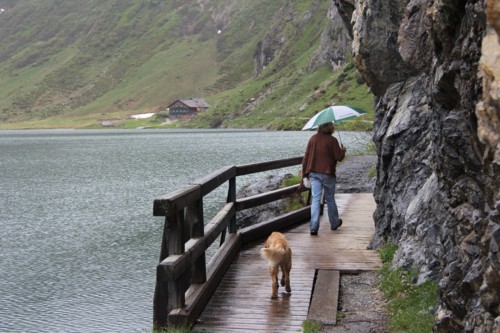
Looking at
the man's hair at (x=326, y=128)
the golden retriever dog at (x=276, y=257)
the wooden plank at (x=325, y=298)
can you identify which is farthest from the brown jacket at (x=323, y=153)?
the golden retriever dog at (x=276, y=257)

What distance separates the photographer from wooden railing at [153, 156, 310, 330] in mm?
7273

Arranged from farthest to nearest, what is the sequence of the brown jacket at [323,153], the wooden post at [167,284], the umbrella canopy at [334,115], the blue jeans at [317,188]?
the blue jeans at [317,188] < the brown jacket at [323,153] < the umbrella canopy at [334,115] < the wooden post at [167,284]

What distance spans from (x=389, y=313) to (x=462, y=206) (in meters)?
2.96

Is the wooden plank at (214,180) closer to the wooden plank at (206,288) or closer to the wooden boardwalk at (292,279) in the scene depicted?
the wooden plank at (206,288)

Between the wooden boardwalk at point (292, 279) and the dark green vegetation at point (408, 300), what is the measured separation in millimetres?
1188

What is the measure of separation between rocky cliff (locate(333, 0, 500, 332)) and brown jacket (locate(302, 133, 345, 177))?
1.12 meters

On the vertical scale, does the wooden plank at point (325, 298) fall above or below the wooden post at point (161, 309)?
below

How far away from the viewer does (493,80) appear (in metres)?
4.41

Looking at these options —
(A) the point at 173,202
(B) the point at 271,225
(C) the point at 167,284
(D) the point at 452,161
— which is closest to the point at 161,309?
(C) the point at 167,284

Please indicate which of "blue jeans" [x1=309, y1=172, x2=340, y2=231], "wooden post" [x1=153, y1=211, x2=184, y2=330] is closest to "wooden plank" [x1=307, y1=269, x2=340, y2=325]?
"wooden post" [x1=153, y1=211, x2=184, y2=330]

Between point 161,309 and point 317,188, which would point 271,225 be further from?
point 161,309

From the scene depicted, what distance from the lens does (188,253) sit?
307 inches

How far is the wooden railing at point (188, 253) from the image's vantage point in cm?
727

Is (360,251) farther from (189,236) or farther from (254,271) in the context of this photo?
(189,236)
